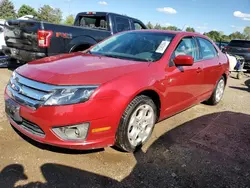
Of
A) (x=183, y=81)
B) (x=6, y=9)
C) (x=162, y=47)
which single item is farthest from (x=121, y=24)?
(x=6, y=9)

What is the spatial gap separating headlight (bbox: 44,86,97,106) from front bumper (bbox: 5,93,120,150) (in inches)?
1.7

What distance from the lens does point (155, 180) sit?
2820 mm

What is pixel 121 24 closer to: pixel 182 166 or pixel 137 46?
pixel 137 46

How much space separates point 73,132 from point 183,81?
199 cm

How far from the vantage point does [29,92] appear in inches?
112

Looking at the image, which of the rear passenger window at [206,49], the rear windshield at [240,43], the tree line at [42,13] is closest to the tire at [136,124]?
the rear passenger window at [206,49]

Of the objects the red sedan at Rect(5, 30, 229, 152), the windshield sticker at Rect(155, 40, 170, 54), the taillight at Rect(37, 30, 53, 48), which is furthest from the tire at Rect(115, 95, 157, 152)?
the taillight at Rect(37, 30, 53, 48)

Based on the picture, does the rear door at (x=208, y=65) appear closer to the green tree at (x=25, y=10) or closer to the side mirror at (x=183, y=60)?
the side mirror at (x=183, y=60)

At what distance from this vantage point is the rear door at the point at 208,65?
4.78m

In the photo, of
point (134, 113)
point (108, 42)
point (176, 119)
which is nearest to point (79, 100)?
point (134, 113)

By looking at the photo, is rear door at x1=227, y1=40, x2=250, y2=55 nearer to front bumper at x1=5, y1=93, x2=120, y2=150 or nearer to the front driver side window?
the front driver side window

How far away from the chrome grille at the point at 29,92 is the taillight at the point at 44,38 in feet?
8.45

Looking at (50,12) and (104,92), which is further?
(50,12)

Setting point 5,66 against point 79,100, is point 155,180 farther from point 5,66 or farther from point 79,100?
point 5,66
